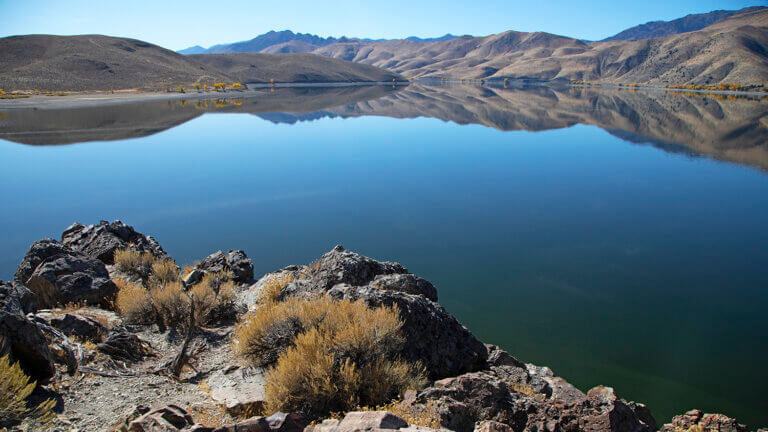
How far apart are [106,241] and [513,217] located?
570 inches

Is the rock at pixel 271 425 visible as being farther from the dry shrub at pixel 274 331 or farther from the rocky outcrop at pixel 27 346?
the rocky outcrop at pixel 27 346

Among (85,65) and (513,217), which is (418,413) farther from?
(85,65)

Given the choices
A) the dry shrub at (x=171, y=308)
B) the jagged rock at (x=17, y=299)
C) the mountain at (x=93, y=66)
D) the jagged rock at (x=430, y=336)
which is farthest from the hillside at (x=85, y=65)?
the jagged rock at (x=430, y=336)

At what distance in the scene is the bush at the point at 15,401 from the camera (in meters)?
3.84

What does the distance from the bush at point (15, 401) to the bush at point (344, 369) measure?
2.17 meters

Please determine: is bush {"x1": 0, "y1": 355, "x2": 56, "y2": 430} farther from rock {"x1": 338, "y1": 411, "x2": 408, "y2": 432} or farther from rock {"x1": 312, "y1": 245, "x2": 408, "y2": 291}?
rock {"x1": 312, "y1": 245, "x2": 408, "y2": 291}

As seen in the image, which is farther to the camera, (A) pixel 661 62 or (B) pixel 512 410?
(A) pixel 661 62

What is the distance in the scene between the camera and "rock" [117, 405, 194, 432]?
3846mm

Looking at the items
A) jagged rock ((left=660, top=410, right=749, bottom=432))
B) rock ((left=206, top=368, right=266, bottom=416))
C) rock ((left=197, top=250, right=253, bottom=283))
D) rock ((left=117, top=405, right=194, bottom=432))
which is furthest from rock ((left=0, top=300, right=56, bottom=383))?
jagged rock ((left=660, top=410, right=749, bottom=432))

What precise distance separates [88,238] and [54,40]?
10408cm

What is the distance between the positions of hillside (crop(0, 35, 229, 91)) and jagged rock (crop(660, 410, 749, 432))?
85.6 metres

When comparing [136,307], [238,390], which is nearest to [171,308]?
[136,307]

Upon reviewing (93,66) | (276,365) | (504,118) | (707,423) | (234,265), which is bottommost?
(707,423)

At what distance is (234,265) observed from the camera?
423 inches
